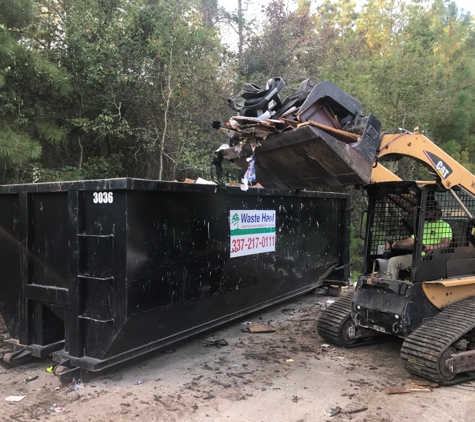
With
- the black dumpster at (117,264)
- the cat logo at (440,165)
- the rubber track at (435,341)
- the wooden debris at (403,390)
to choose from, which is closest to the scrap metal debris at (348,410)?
the wooden debris at (403,390)

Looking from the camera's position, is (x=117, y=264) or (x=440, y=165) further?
(x=440, y=165)

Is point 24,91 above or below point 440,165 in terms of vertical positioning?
above

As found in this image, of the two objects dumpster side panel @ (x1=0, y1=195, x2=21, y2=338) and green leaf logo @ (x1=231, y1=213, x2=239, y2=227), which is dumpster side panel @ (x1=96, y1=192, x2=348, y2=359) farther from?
dumpster side panel @ (x1=0, y1=195, x2=21, y2=338)

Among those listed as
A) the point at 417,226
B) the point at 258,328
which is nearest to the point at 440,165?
the point at 417,226

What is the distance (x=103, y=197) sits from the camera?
3.90 m

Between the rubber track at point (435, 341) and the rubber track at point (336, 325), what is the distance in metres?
0.94

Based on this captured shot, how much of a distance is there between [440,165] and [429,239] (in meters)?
0.80

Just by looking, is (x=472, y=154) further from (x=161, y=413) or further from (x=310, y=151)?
(x=161, y=413)

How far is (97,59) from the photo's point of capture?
394 inches

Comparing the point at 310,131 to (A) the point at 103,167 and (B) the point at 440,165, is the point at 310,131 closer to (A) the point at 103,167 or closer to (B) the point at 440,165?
(B) the point at 440,165

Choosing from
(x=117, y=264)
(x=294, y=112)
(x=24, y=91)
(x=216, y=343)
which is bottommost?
(x=216, y=343)

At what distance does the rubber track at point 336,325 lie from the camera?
202 inches

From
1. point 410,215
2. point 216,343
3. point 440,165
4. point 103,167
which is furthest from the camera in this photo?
point 103,167

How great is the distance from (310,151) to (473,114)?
17035 millimetres
